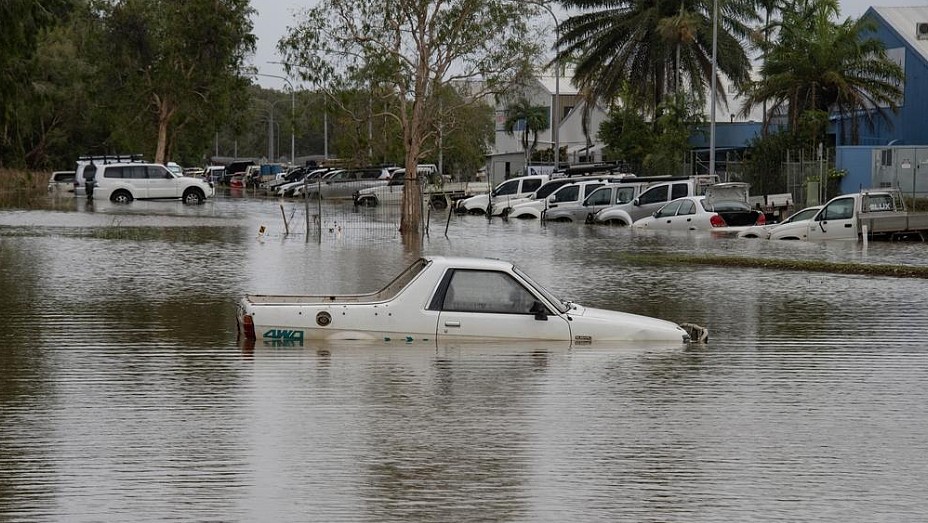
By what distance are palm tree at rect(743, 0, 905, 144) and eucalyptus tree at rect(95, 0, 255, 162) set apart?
36.8 meters

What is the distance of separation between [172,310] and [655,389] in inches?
346

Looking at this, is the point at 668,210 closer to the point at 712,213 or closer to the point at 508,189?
the point at 712,213

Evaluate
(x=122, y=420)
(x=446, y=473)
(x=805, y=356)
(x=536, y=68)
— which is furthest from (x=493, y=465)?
(x=536, y=68)

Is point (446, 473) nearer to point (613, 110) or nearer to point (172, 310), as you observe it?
point (172, 310)

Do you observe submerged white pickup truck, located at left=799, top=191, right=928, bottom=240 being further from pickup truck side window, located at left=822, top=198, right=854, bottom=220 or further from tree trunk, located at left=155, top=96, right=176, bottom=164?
tree trunk, located at left=155, top=96, right=176, bottom=164

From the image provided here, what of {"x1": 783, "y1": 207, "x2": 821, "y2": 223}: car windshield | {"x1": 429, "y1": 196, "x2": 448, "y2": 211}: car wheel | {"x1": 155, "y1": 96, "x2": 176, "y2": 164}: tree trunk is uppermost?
{"x1": 155, "y1": 96, "x2": 176, "y2": 164}: tree trunk

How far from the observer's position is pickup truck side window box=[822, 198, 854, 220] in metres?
37.1

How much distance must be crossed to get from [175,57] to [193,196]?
24557 mm

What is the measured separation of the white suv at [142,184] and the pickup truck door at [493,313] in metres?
47.8

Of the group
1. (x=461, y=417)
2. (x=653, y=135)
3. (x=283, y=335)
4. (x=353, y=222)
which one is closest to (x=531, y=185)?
(x=653, y=135)

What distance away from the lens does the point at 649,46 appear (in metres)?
64.9

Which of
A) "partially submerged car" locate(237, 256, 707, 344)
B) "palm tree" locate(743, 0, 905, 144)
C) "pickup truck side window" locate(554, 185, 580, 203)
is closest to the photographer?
"partially submerged car" locate(237, 256, 707, 344)

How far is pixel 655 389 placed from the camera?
44.0 ft

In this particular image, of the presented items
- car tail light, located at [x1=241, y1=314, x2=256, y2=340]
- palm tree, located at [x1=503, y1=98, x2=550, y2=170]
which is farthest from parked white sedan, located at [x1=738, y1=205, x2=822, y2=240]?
palm tree, located at [x1=503, y1=98, x2=550, y2=170]
